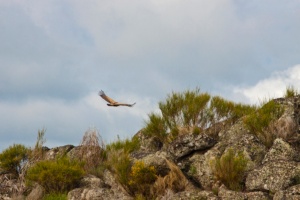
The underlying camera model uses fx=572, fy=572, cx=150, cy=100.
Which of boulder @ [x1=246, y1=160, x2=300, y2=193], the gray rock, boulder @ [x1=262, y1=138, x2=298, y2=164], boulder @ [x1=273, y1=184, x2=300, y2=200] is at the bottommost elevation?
boulder @ [x1=273, y1=184, x2=300, y2=200]

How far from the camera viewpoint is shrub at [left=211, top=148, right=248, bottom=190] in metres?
17.6

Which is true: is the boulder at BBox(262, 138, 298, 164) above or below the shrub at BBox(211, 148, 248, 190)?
above

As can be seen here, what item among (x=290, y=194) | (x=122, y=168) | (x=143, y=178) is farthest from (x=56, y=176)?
(x=290, y=194)

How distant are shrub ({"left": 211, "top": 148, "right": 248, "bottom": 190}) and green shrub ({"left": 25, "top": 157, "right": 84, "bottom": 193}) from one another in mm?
5578

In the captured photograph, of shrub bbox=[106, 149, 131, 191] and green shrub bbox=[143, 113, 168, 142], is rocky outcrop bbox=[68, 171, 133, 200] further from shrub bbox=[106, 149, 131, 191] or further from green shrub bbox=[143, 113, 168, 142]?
green shrub bbox=[143, 113, 168, 142]

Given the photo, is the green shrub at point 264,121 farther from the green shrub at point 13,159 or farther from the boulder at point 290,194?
the green shrub at point 13,159

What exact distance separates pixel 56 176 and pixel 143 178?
3.65 meters

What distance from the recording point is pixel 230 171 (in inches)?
697

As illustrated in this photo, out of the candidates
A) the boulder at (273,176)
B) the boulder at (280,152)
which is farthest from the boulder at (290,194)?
the boulder at (280,152)

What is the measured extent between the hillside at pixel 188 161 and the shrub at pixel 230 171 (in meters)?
0.03

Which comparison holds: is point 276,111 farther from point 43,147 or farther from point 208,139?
point 43,147

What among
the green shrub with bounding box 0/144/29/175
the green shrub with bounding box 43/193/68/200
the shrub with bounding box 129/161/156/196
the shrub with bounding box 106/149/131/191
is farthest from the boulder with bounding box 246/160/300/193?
the green shrub with bounding box 0/144/29/175

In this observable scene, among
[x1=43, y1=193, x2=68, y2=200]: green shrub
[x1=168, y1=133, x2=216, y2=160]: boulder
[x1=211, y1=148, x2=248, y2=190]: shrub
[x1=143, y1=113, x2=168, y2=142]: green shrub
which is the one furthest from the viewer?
[x1=143, y1=113, x2=168, y2=142]: green shrub

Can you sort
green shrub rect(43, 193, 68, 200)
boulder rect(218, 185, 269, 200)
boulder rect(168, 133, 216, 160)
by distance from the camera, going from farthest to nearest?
1. boulder rect(168, 133, 216, 160)
2. green shrub rect(43, 193, 68, 200)
3. boulder rect(218, 185, 269, 200)
